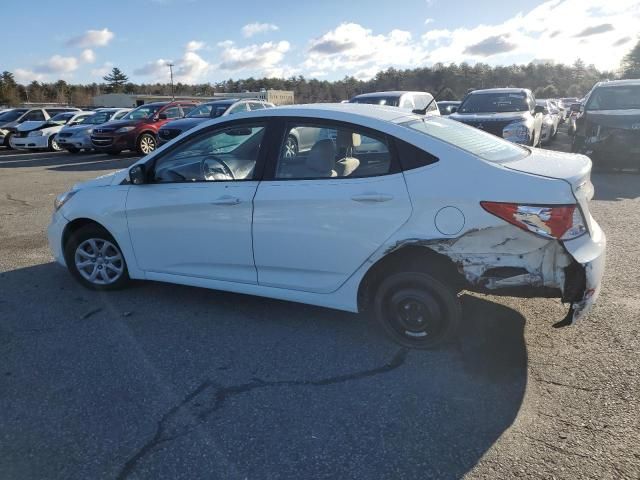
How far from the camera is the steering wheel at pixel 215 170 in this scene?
4086 mm

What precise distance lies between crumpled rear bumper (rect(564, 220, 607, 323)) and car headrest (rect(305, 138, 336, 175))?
167 centimetres

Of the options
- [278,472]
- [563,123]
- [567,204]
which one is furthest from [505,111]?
[563,123]

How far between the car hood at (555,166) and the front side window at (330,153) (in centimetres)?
87

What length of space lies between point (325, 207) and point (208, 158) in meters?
1.33

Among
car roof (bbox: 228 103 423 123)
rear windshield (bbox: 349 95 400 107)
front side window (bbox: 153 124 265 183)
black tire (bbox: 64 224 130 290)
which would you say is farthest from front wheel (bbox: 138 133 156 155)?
car roof (bbox: 228 103 423 123)

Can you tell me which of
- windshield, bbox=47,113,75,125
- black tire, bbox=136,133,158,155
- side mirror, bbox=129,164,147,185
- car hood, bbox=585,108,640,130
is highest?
windshield, bbox=47,113,75,125

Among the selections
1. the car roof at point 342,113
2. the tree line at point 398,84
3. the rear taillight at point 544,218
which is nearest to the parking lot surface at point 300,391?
the rear taillight at point 544,218

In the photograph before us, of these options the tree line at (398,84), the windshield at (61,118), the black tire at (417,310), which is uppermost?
the tree line at (398,84)

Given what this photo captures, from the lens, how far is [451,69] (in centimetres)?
6969

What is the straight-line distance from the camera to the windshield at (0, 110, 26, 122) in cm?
2219

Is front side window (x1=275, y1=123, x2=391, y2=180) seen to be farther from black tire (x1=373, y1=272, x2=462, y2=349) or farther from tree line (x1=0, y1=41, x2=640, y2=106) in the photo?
tree line (x1=0, y1=41, x2=640, y2=106)

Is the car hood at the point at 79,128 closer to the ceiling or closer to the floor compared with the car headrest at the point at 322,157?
closer to the ceiling

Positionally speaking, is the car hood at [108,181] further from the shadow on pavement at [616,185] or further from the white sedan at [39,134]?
the white sedan at [39,134]

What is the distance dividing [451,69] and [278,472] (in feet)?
244
